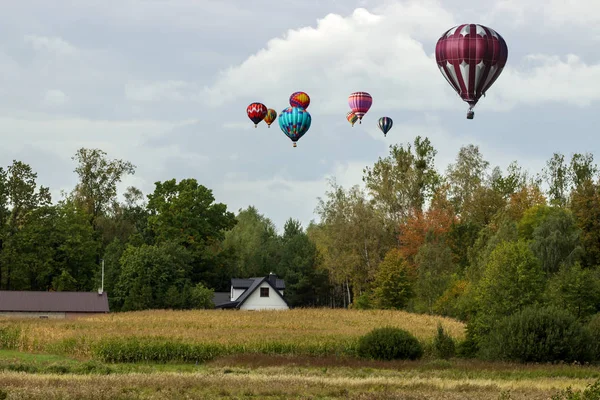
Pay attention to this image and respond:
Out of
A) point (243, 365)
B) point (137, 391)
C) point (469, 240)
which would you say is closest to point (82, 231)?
point (469, 240)

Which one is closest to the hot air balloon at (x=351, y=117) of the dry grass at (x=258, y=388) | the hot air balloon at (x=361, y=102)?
the hot air balloon at (x=361, y=102)

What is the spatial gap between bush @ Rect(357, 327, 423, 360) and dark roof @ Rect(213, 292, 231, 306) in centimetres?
5484

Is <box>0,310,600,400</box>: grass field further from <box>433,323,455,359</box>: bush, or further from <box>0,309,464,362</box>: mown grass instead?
<box>433,323,455,359</box>: bush

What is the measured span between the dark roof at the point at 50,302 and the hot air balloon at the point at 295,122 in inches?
1004

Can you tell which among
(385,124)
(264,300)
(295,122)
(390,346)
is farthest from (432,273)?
(390,346)

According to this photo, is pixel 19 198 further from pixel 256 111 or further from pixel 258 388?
pixel 258 388

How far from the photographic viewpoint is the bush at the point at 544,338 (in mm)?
43719

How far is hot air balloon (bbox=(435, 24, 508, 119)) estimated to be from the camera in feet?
149

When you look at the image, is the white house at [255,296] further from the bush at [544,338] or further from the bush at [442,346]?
the bush at [544,338]

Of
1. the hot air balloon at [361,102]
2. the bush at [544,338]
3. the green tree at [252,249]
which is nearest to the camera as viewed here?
the bush at [544,338]

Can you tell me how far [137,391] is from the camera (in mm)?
25734

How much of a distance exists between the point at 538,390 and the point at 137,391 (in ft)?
43.4

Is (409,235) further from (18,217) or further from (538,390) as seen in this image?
(538,390)

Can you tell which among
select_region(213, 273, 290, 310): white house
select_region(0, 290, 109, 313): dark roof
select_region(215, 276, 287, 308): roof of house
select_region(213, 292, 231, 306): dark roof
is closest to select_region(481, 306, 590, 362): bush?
select_region(0, 290, 109, 313): dark roof
